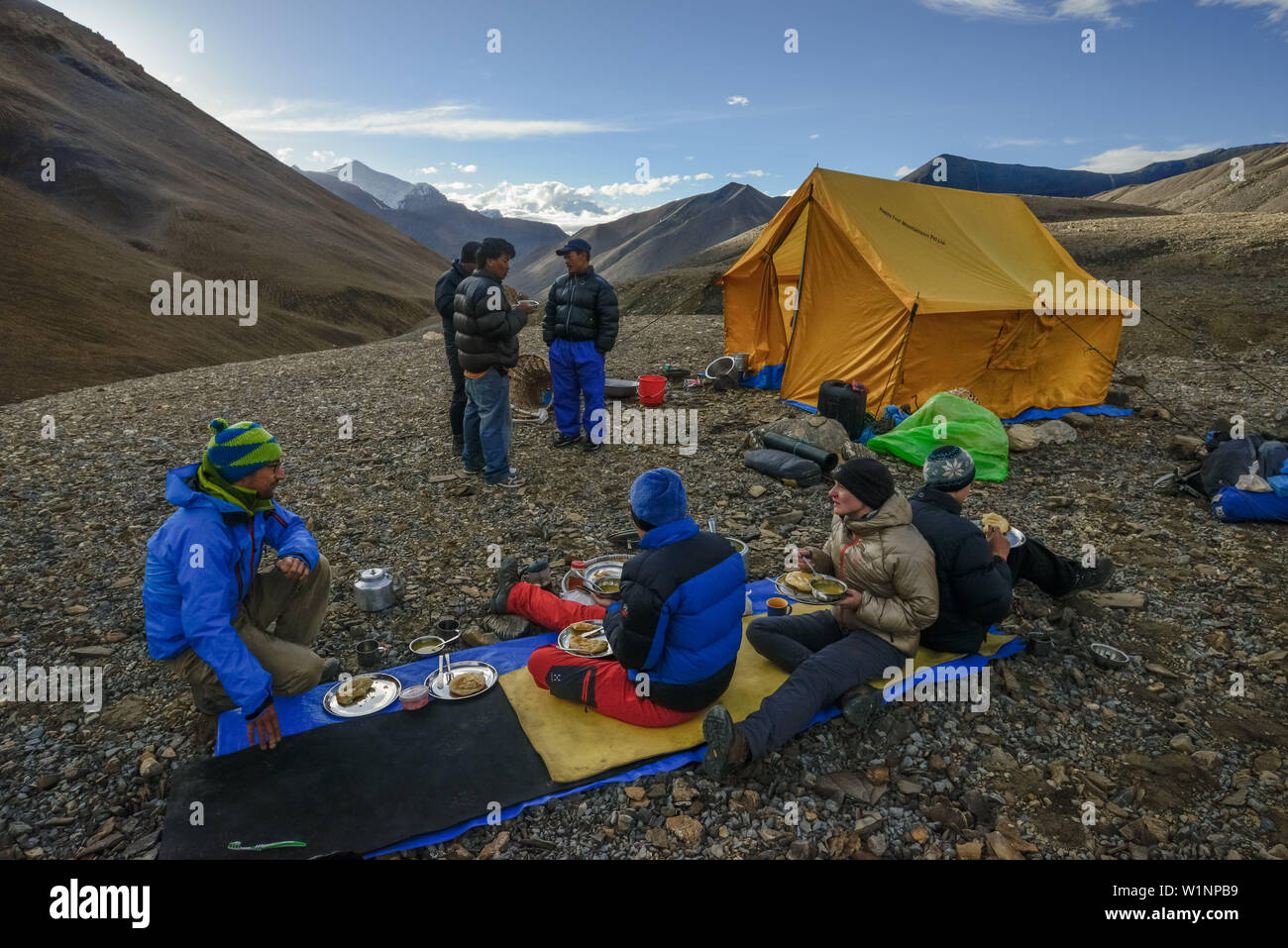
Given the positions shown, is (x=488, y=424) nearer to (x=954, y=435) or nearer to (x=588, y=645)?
(x=588, y=645)

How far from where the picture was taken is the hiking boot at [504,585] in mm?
4824

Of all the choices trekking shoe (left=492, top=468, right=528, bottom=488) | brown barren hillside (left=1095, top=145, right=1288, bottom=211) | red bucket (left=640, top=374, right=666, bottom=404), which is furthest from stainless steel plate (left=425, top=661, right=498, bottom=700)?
brown barren hillside (left=1095, top=145, right=1288, bottom=211)

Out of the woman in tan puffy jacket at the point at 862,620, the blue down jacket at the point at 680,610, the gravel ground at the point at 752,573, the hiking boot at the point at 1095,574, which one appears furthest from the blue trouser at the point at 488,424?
the hiking boot at the point at 1095,574

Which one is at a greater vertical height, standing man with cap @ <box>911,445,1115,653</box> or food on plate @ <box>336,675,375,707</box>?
standing man with cap @ <box>911,445,1115,653</box>

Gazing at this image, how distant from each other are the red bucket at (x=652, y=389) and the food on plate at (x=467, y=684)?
245 inches

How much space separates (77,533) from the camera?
621cm

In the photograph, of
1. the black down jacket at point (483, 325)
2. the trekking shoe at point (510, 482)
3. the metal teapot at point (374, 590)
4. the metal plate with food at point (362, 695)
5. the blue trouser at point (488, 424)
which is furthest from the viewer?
the trekking shoe at point (510, 482)

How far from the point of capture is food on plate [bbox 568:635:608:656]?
4160 millimetres

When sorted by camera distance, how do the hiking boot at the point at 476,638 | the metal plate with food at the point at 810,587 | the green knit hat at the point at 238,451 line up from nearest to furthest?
the green knit hat at the point at 238,451
the metal plate with food at the point at 810,587
the hiking boot at the point at 476,638

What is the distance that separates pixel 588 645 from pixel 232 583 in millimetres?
2010

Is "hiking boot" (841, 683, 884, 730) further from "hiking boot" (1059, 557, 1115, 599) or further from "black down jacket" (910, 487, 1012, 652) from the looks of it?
"hiking boot" (1059, 557, 1115, 599)

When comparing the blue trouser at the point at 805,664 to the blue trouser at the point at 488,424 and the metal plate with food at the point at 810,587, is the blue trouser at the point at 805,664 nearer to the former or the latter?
the metal plate with food at the point at 810,587

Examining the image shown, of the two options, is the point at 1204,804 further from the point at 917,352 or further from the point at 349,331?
the point at 349,331

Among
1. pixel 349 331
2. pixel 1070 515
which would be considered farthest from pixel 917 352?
pixel 349 331
